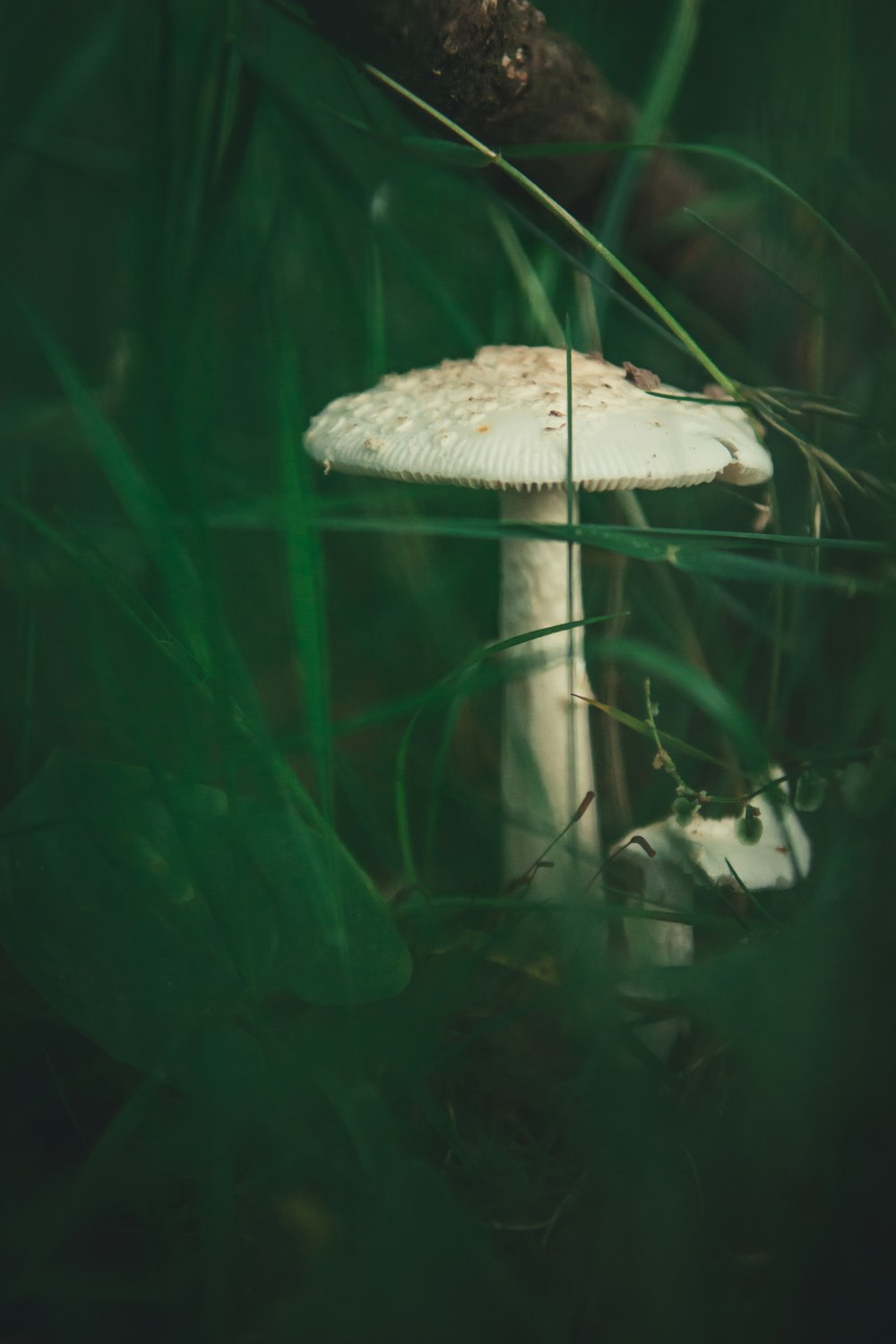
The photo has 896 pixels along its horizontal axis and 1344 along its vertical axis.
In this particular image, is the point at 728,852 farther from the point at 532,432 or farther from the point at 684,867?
the point at 532,432

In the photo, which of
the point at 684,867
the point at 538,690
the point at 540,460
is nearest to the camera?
the point at 540,460

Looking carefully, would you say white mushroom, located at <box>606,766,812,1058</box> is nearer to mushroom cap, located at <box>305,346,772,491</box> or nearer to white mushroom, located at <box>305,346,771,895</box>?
white mushroom, located at <box>305,346,771,895</box>

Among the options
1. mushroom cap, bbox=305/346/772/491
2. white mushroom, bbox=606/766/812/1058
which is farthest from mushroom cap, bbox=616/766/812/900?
mushroom cap, bbox=305/346/772/491

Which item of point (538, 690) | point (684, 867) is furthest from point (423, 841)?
point (684, 867)

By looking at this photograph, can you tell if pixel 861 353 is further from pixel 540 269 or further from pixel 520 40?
pixel 520 40

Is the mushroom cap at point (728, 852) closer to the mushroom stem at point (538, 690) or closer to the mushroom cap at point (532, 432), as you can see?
the mushroom stem at point (538, 690)

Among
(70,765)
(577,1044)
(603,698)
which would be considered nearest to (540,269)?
(603,698)

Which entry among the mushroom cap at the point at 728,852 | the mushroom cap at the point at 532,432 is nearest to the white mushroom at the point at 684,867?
the mushroom cap at the point at 728,852
